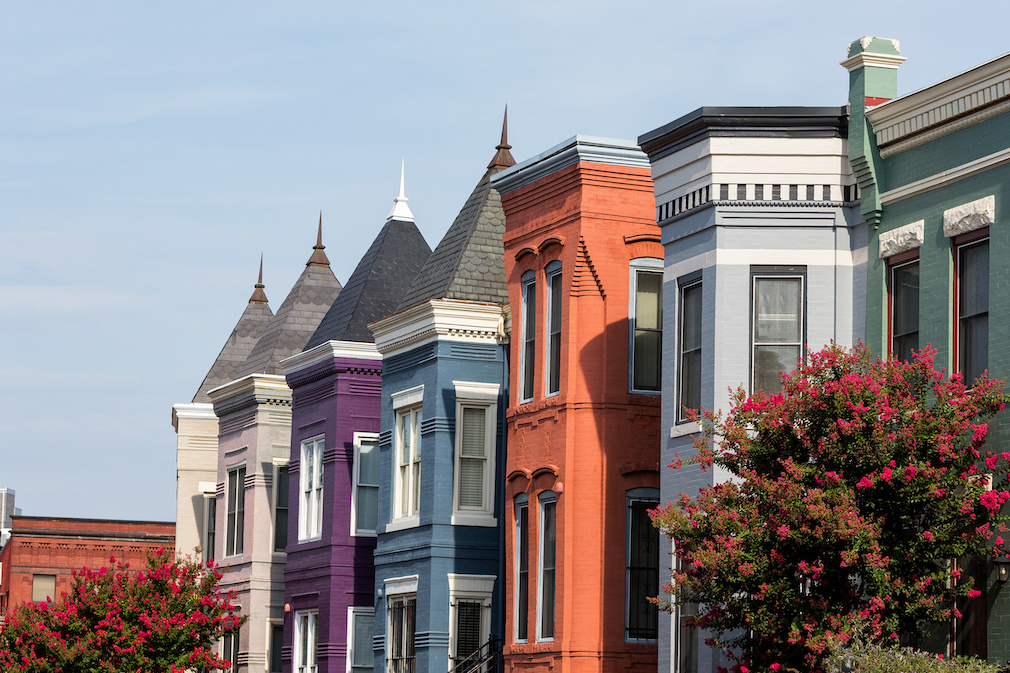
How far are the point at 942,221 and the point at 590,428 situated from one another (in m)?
7.89

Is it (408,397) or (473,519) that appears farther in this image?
(408,397)

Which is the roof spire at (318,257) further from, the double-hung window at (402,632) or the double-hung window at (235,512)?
the double-hung window at (402,632)

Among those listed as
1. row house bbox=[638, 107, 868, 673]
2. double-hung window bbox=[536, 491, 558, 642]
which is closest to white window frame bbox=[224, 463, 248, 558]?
double-hung window bbox=[536, 491, 558, 642]

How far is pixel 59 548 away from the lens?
239 feet

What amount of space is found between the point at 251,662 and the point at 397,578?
899cm

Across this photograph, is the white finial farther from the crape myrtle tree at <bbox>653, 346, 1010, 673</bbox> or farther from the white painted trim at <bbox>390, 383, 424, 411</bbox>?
the crape myrtle tree at <bbox>653, 346, 1010, 673</bbox>

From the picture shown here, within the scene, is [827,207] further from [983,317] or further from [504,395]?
[504,395]

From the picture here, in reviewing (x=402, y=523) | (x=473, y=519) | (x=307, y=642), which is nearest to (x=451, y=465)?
(x=473, y=519)

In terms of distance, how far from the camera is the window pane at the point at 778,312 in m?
23.0

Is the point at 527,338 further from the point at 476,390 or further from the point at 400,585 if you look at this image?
the point at 400,585

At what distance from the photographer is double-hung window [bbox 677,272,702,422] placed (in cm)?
2397

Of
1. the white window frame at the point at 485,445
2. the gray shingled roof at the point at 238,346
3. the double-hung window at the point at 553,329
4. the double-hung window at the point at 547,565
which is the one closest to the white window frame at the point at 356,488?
the white window frame at the point at 485,445

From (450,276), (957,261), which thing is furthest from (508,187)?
(957,261)

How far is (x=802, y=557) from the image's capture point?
1855cm
